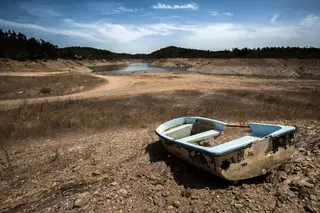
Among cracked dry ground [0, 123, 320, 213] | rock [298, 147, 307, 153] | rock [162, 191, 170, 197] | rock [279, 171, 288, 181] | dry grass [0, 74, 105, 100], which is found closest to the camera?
cracked dry ground [0, 123, 320, 213]

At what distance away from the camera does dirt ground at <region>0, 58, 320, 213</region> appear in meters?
4.54

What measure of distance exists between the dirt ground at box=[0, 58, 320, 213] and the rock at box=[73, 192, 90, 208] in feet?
0.07

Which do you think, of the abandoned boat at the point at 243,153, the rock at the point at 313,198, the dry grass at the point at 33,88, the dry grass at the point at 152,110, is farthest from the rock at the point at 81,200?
the dry grass at the point at 33,88

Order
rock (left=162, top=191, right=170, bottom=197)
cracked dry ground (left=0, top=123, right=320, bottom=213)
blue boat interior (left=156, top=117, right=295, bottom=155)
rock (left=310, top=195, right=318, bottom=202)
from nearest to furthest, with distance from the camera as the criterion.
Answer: rock (left=310, top=195, right=318, bottom=202)
cracked dry ground (left=0, top=123, right=320, bottom=213)
rock (left=162, top=191, right=170, bottom=197)
blue boat interior (left=156, top=117, right=295, bottom=155)

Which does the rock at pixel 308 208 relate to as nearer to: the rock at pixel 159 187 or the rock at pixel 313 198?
the rock at pixel 313 198

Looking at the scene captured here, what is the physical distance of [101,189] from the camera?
511 cm

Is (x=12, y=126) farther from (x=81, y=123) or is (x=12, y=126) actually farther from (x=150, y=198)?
(x=150, y=198)

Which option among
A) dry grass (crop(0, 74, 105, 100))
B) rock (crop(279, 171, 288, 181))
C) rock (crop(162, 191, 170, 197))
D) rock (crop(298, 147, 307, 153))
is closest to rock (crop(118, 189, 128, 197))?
rock (crop(162, 191, 170, 197))

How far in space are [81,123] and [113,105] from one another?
3.92 m

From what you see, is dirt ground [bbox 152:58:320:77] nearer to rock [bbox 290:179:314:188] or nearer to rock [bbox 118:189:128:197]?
rock [bbox 290:179:314:188]

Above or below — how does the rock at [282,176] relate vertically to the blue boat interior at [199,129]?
below

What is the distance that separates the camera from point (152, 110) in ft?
42.8

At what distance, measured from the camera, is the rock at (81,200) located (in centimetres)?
455

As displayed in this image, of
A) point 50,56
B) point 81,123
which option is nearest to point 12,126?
point 81,123
